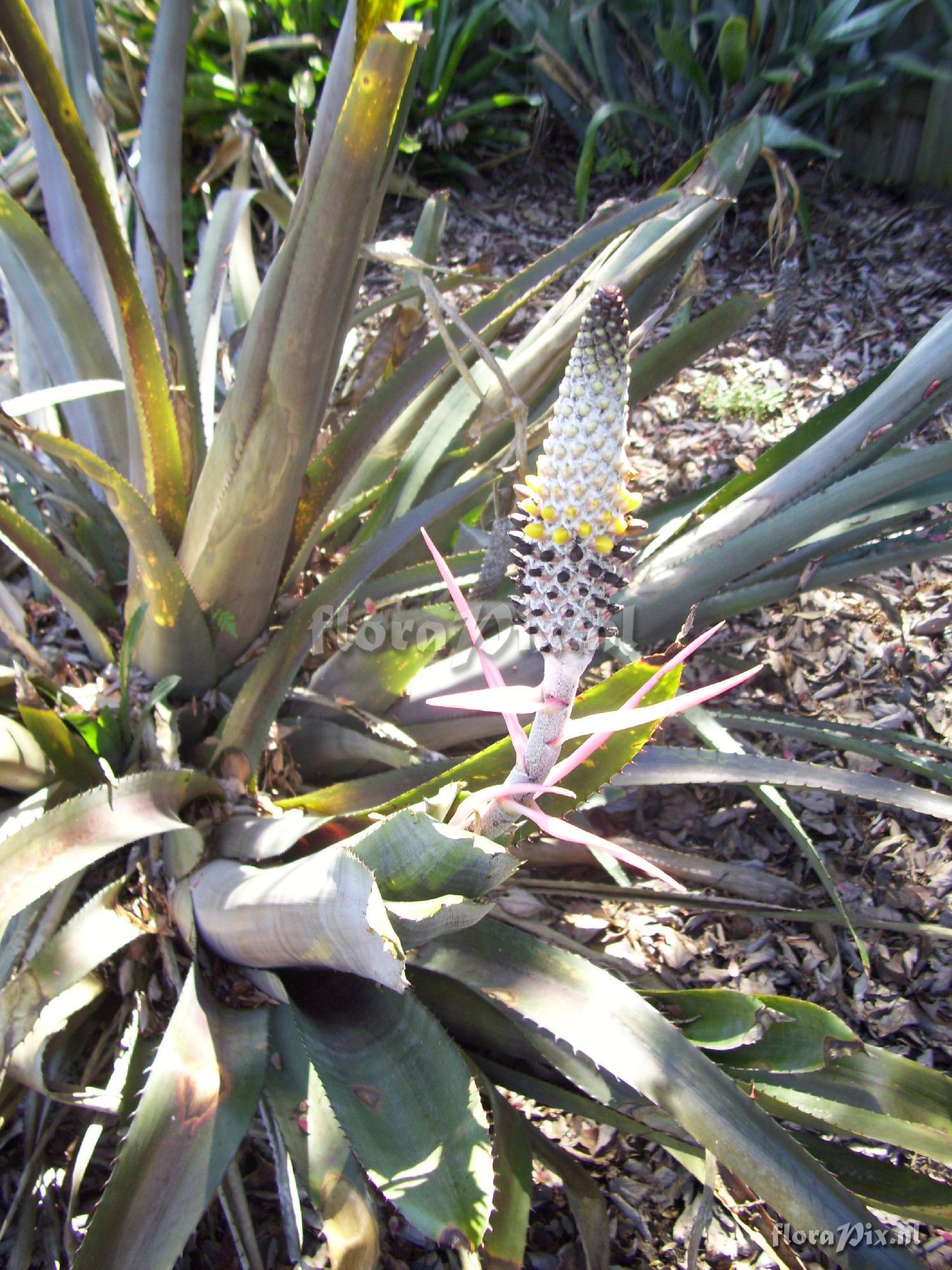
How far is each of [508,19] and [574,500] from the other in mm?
4362

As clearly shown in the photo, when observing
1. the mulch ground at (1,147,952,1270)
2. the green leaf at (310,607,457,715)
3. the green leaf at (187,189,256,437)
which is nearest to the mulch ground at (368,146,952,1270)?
the mulch ground at (1,147,952,1270)

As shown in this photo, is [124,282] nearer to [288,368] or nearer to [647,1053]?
[288,368]

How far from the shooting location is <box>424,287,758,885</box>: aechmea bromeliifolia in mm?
635

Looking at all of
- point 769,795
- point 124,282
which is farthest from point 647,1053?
point 124,282

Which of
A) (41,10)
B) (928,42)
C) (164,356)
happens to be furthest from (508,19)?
(164,356)

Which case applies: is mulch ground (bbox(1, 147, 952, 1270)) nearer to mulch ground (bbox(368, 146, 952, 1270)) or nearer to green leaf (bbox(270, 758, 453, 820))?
mulch ground (bbox(368, 146, 952, 1270))

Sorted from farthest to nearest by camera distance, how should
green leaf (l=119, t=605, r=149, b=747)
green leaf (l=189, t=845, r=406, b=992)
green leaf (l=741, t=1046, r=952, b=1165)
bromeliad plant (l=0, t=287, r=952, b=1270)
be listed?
green leaf (l=119, t=605, r=149, b=747), green leaf (l=741, t=1046, r=952, b=1165), bromeliad plant (l=0, t=287, r=952, b=1270), green leaf (l=189, t=845, r=406, b=992)

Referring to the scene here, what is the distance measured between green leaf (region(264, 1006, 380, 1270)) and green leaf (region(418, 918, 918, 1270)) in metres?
0.25

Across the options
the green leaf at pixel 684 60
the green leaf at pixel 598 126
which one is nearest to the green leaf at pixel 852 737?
the green leaf at pixel 598 126

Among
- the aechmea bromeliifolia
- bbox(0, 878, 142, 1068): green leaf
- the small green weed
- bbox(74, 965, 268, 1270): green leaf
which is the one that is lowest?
bbox(74, 965, 268, 1270): green leaf

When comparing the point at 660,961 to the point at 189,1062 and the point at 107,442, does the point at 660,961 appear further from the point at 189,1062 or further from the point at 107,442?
the point at 107,442

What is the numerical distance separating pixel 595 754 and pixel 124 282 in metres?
1.17

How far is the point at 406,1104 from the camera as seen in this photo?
1.20m

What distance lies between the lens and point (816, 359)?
3.25m
